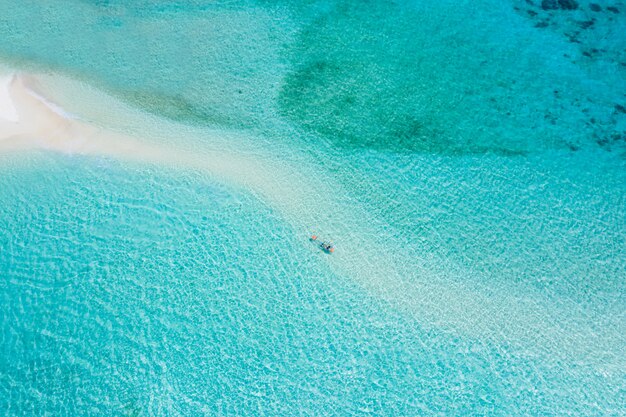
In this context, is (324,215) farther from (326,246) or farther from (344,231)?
(326,246)

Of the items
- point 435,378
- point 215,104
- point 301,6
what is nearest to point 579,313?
point 435,378

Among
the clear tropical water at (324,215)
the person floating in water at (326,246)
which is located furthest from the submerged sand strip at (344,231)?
the person floating in water at (326,246)

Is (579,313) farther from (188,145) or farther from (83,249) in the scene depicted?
(83,249)

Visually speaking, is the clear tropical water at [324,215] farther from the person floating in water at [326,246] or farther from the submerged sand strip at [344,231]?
the person floating in water at [326,246]

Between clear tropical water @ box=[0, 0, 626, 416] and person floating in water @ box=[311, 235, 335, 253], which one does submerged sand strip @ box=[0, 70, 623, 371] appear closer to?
clear tropical water @ box=[0, 0, 626, 416]

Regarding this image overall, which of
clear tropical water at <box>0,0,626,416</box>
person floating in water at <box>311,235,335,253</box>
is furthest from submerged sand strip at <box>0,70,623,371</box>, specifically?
person floating in water at <box>311,235,335,253</box>

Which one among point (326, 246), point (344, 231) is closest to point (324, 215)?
point (344, 231)
